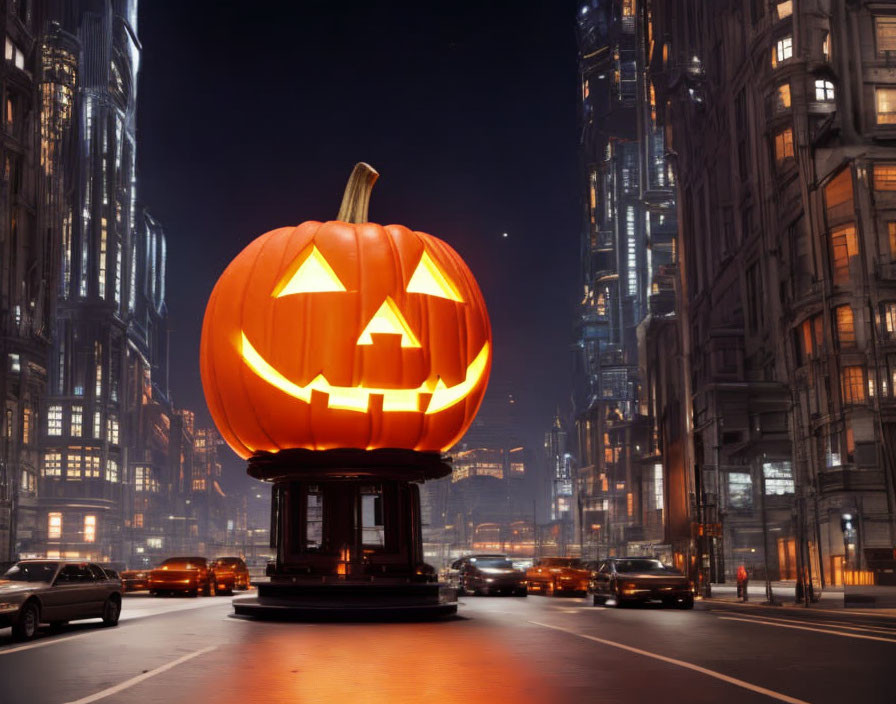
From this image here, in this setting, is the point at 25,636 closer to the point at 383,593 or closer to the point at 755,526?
the point at 383,593

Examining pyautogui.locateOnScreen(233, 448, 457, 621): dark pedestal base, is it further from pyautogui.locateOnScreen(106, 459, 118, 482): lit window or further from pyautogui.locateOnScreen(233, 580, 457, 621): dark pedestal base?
pyautogui.locateOnScreen(106, 459, 118, 482): lit window

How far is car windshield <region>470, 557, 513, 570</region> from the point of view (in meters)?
39.6

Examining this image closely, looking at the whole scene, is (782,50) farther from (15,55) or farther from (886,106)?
(15,55)

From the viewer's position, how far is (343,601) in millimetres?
20469

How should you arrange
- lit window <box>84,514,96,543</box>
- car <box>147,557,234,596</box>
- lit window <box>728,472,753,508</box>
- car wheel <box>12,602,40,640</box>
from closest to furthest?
car wheel <box>12,602,40,640</box>, car <box>147,557,234,596</box>, lit window <box>728,472,753,508</box>, lit window <box>84,514,96,543</box>

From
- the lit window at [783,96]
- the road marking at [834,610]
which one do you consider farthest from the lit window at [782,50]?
the road marking at [834,610]

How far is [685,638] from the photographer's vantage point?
1703 cm

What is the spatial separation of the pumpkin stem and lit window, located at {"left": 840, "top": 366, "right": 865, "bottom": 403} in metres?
43.9

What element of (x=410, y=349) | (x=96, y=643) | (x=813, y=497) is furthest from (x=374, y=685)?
(x=813, y=497)

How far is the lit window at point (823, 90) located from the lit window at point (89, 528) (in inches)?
5903

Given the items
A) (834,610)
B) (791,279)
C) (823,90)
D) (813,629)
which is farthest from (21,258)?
(813,629)

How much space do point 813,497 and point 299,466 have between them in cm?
4874

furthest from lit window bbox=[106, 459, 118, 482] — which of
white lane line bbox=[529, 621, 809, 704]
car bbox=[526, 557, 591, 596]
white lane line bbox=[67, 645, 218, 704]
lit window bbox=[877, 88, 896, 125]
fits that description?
white lane line bbox=[67, 645, 218, 704]

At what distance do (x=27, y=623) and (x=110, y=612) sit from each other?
3.48m
